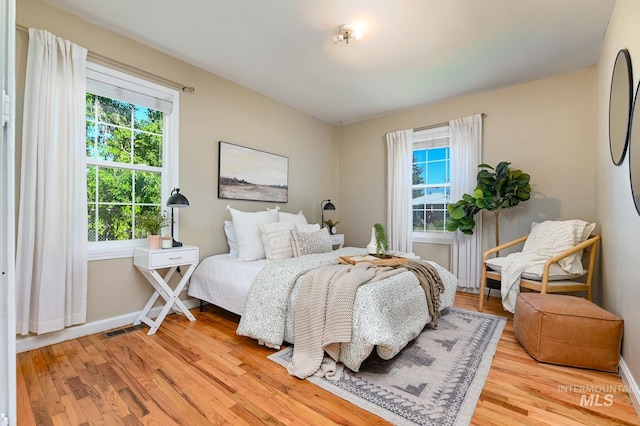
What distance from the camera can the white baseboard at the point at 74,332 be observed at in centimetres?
214

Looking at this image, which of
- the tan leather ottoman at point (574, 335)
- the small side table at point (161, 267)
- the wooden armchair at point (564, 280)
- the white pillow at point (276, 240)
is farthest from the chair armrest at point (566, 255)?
the small side table at point (161, 267)

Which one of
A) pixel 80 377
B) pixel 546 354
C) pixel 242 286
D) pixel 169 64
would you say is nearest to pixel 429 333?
pixel 546 354

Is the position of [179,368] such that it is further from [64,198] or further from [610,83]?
[610,83]

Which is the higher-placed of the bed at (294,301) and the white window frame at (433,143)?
the white window frame at (433,143)

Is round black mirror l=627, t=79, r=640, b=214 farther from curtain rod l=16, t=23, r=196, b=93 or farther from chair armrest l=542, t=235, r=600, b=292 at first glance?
curtain rod l=16, t=23, r=196, b=93

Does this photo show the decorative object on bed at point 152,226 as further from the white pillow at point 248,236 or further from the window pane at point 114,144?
the white pillow at point 248,236

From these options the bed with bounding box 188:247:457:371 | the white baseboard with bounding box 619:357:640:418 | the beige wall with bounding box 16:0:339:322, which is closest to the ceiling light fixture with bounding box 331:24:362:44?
the beige wall with bounding box 16:0:339:322

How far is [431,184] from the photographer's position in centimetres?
426

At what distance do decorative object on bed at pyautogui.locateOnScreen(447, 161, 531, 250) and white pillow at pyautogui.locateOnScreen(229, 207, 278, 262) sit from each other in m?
2.34

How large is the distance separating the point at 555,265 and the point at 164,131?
401 centimetres

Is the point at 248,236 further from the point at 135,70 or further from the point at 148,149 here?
the point at 135,70

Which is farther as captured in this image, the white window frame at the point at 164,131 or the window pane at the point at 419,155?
the window pane at the point at 419,155

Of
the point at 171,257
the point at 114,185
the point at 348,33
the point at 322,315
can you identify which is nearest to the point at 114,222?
the point at 114,185

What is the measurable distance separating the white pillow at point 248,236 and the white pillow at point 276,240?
3.2 inches
